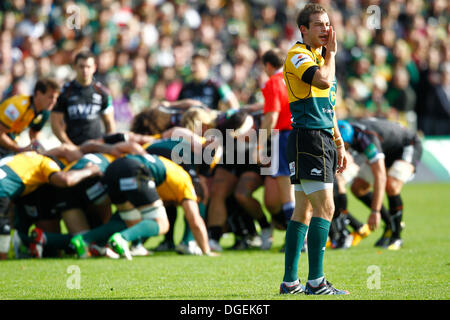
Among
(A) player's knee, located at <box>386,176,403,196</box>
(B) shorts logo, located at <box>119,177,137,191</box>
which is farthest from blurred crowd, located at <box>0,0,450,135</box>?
(B) shorts logo, located at <box>119,177,137,191</box>

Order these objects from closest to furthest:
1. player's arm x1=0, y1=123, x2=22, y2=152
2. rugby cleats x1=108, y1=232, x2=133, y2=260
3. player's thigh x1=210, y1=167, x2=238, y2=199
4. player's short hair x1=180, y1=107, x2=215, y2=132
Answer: rugby cleats x1=108, y1=232, x2=133, y2=260 → player's short hair x1=180, y1=107, x2=215, y2=132 → player's arm x1=0, y1=123, x2=22, y2=152 → player's thigh x1=210, y1=167, x2=238, y2=199

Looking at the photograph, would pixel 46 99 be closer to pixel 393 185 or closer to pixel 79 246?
pixel 79 246

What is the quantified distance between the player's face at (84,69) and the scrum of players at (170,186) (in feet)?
2.85

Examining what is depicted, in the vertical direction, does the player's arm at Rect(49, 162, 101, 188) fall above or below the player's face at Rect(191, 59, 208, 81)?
below

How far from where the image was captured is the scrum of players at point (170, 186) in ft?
26.5

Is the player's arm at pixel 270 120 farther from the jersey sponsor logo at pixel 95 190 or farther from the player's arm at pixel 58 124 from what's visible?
the player's arm at pixel 58 124

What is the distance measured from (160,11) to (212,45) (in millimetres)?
2018

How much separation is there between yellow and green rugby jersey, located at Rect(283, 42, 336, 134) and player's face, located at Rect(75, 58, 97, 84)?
482 centimetres

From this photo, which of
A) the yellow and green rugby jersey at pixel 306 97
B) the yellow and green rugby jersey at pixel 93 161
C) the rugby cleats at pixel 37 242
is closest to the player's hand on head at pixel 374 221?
the yellow and green rugby jersey at pixel 306 97

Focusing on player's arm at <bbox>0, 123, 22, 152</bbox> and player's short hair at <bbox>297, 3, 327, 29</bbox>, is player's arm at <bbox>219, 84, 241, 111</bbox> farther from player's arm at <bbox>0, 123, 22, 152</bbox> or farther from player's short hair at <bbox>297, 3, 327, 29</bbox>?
player's short hair at <bbox>297, 3, 327, 29</bbox>

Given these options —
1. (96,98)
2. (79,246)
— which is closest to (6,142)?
(96,98)

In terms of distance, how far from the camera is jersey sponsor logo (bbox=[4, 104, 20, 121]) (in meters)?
9.23

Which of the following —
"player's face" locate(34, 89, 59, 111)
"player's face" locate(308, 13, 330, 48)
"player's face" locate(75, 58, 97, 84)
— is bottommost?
"player's face" locate(34, 89, 59, 111)
